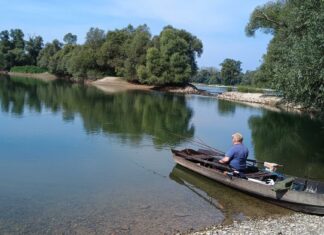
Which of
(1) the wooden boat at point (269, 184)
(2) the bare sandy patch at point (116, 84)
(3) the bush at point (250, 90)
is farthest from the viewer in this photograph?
(2) the bare sandy patch at point (116, 84)

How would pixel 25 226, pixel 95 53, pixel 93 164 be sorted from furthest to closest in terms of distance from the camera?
1. pixel 95 53
2. pixel 93 164
3. pixel 25 226

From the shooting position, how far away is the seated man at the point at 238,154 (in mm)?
15055

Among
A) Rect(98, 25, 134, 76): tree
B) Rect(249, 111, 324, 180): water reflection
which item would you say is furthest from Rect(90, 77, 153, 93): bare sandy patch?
Rect(249, 111, 324, 180): water reflection

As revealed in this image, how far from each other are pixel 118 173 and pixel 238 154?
5152 millimetres

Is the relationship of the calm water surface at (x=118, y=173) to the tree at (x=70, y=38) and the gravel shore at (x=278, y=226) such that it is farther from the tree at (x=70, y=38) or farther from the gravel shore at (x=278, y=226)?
the tree at (x=70, y=38)

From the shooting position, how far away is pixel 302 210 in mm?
12922

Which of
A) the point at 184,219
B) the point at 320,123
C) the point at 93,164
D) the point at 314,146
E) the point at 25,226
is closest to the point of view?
the point at 25,226

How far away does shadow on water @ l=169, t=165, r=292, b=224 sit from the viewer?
13.1 m

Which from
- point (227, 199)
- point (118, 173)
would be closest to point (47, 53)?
point (118, 173)

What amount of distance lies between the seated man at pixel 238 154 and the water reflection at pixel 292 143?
4.69 meters

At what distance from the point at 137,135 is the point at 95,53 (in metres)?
78.2

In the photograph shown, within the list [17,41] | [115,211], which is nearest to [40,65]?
[17,41]

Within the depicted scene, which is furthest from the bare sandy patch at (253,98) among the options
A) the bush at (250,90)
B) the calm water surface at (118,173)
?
the calm water surface at (118,173)

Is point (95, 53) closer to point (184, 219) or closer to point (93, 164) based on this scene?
point (93, 164)
